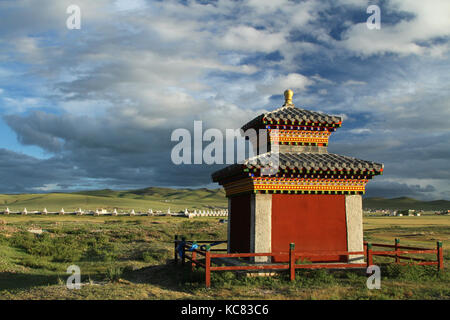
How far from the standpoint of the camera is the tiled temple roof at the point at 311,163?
50.4ft

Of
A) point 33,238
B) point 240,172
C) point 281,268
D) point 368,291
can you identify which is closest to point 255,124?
point 240,172

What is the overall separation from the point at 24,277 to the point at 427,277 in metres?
19.3

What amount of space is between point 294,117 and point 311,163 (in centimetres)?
251

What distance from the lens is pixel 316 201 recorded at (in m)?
16.4

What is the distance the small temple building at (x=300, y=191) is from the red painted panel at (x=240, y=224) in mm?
42

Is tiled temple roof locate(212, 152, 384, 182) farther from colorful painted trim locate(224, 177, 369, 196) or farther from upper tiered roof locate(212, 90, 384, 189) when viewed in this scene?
colorful painted trim locate(224, 177, 369, 196)

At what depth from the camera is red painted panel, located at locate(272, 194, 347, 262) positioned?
1598 centimetres

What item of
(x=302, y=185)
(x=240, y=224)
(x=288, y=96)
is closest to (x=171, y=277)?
(x=240, y=224)

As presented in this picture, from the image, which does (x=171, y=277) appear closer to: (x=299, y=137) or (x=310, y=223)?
(x=310, y=223)

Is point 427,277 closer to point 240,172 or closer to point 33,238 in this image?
point 240,172

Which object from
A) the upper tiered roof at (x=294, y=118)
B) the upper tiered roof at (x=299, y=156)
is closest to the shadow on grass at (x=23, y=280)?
the upper tiered roof at (x=299, y=156)

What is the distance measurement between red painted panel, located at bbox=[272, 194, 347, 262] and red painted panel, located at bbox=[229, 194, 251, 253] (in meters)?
1.32

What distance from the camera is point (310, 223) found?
16.3m

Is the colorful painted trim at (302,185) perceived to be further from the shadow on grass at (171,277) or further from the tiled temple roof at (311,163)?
the shadow on grass at (171,277)
